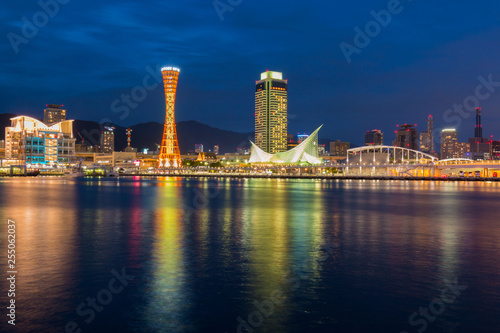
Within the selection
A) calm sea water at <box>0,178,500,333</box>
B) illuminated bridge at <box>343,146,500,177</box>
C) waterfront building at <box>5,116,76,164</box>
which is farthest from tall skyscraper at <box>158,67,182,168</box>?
calm sea water at <box>0,178,500,333</box>

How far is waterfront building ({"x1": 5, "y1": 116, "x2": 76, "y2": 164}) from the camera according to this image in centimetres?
13038

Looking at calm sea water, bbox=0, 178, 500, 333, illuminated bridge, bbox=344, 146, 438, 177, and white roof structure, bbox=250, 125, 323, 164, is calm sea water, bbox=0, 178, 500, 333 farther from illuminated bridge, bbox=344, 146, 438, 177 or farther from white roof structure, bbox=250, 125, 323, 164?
white roof structure, bbox=250, 125, 323, 164

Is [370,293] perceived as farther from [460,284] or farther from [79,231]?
[79,231]

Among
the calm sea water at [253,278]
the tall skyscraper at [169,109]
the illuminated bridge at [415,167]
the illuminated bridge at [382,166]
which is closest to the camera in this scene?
the calm sea water at [253,278]

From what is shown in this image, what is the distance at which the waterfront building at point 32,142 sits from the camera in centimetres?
13038

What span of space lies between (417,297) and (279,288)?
3346mm

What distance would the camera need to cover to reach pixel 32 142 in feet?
429

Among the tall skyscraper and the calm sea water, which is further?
the tall skyscraper

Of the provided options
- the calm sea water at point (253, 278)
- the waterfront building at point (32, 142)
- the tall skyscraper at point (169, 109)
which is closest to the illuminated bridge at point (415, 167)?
the tall skyscraper at point (169, 109)

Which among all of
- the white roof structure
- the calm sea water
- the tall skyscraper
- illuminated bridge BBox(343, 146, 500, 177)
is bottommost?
the calm sea water

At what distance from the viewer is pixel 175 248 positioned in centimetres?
1662

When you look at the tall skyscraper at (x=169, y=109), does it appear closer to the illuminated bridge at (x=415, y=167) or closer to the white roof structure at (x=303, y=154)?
the white roof structure at (x=303, y=154)

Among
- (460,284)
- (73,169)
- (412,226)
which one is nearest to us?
(460,284)

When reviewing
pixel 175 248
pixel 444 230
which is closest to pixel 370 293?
pixel 175 248
